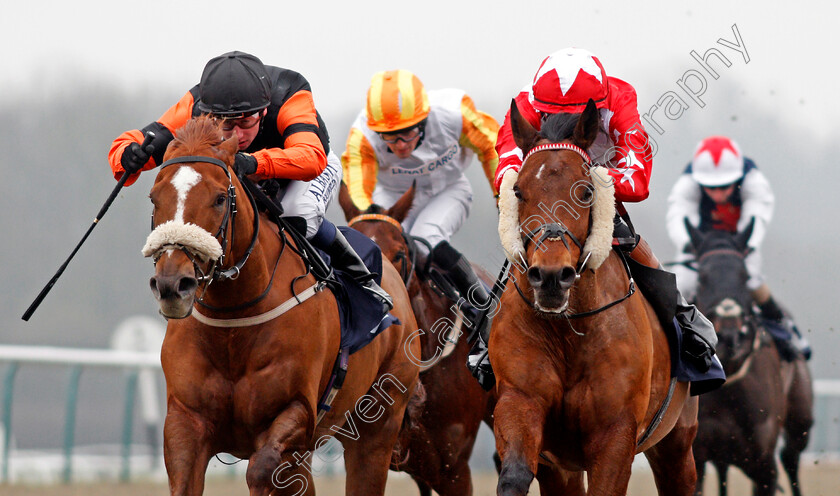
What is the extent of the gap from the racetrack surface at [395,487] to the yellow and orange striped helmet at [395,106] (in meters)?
3.34

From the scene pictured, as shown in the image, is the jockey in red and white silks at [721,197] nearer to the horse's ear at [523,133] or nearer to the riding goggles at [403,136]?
the riding goggles at [403,136]

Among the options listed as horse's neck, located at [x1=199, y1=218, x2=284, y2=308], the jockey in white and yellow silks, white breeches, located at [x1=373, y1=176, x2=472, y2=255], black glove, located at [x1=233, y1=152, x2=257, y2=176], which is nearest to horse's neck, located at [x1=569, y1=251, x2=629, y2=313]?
horse's neck, located at [x1=199, y1=218, x2=284, y2=308]

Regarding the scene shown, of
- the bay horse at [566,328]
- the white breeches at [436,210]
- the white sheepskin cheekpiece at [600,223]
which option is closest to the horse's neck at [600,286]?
the bay horse at [566,328]

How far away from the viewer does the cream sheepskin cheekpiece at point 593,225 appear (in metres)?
4.23

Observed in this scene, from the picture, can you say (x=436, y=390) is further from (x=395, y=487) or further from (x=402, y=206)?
(x=395, y=487)

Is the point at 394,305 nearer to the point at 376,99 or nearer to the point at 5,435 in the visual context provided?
the point at 376,99

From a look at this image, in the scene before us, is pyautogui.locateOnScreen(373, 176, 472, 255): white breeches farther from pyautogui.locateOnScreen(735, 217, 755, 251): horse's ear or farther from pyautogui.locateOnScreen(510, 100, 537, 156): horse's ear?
pyautogui.locateOnScreen(510, 100, 537, 156): horse's ear

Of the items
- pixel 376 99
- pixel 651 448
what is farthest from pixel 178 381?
pixel 376 99

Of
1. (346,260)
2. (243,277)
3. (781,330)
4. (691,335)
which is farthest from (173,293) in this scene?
(781,330)

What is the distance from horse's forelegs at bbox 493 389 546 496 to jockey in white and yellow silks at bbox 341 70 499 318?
8.95 feet

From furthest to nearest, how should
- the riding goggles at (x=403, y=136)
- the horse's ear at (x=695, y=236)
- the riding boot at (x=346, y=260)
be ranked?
the horse's ear at (x=695, y=236) → the riding goggles at (x=403, y=136) → the riding boot at (x=346, y=260)

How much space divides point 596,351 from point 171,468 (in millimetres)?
1705

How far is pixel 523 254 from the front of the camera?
13.8 feet

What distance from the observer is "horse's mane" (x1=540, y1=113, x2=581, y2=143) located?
4422mm
